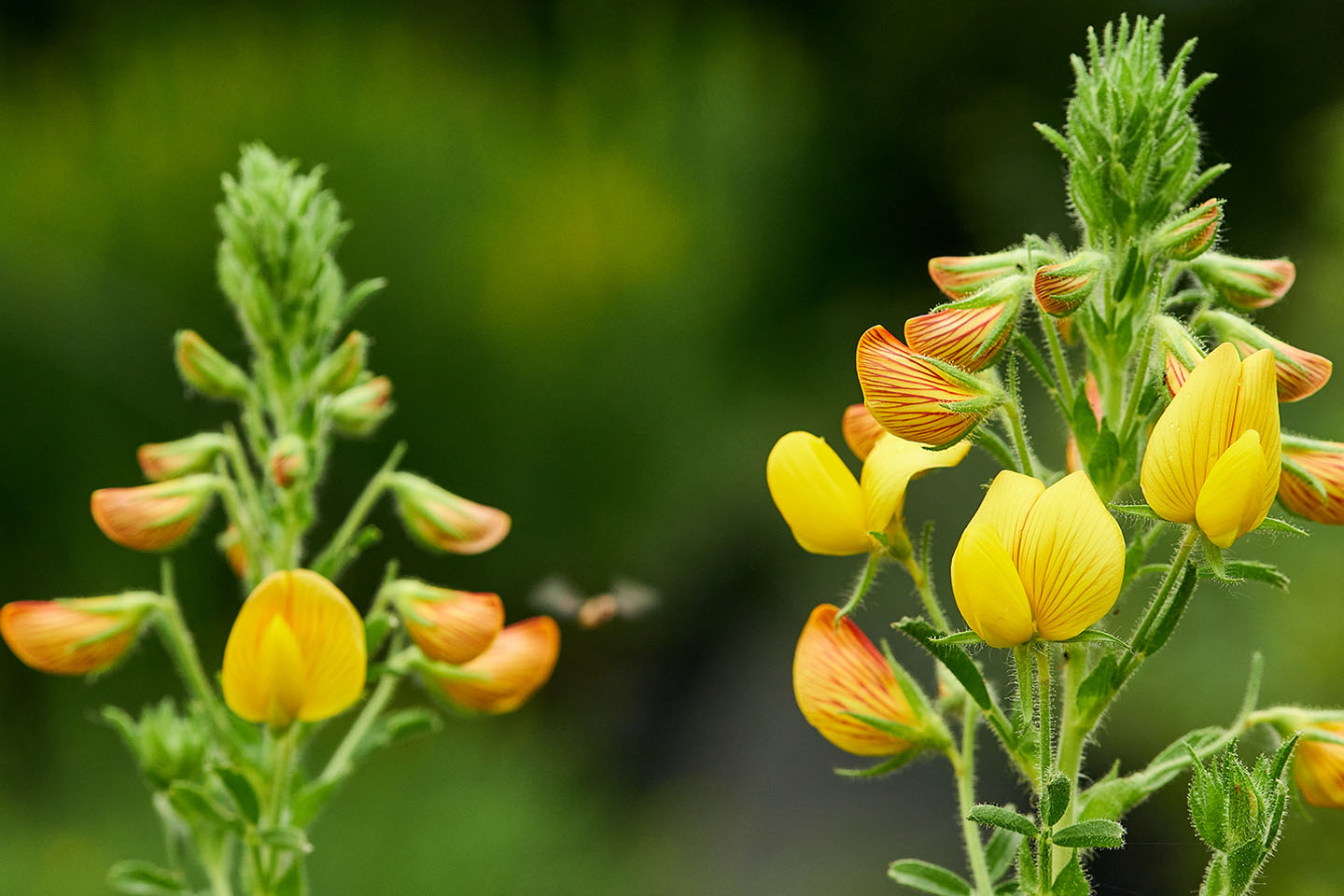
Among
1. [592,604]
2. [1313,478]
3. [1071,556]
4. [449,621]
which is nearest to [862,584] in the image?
[1071,556]

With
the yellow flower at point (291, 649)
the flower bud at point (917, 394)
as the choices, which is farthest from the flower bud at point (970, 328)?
the yellow flower at point (291, 649)

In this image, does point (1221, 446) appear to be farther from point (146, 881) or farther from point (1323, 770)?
point (146, 881)

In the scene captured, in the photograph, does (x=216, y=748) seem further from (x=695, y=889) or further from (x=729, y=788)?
(x=729, y=788)

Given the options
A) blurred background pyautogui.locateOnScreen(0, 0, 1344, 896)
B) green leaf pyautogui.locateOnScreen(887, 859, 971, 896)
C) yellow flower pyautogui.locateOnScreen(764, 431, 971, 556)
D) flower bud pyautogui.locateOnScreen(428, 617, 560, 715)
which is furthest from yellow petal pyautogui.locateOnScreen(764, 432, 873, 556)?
blurred background pyautogui.locateOnScreen(0, 0, 1344, 896)

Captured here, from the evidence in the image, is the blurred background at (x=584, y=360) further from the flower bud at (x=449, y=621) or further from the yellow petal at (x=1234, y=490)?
the yellow petal at (x=1234, y=490)

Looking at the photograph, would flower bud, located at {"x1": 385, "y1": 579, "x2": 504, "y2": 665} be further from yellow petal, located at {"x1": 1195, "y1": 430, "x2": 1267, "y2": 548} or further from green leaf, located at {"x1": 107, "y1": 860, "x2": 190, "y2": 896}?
yellow petal, located at {"x1": 1195, "y1": 430, "x2": 1267, "y2": 548}

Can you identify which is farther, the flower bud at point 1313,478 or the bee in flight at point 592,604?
the bee in flight at point 592,604
